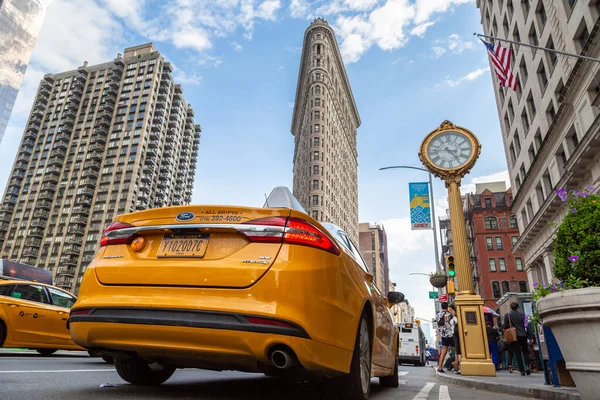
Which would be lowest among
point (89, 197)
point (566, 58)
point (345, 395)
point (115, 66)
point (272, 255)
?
point (345, 395)

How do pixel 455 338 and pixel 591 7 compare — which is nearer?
pixel 455 338

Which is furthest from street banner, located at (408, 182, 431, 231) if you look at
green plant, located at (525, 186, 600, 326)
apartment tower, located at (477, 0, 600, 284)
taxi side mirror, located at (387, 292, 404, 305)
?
green plant, located at (525, 186, 600, 326)

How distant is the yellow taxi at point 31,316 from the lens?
7.53 metres

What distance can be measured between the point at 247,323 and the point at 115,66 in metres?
123

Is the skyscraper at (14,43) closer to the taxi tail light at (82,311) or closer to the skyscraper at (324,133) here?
the skyscraper at (324,133)

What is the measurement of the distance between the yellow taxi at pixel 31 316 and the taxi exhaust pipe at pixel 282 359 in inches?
279

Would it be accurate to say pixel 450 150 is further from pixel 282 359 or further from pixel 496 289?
pixel 496 289

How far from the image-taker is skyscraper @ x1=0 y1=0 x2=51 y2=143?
162 m

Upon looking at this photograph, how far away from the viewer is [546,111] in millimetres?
25469

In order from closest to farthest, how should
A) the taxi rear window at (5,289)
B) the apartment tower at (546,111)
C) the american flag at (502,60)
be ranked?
1. the taxi rear window at (5,289)
2. the american flag at (502,60)
3. the apartment tower at (546,111)

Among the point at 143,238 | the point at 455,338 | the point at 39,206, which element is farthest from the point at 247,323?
the point at 39,206

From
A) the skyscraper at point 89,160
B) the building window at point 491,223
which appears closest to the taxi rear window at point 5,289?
the building window at point 491,223

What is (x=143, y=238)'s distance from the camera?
3.12 m

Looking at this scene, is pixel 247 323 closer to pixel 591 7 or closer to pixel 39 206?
pixel 591 7
